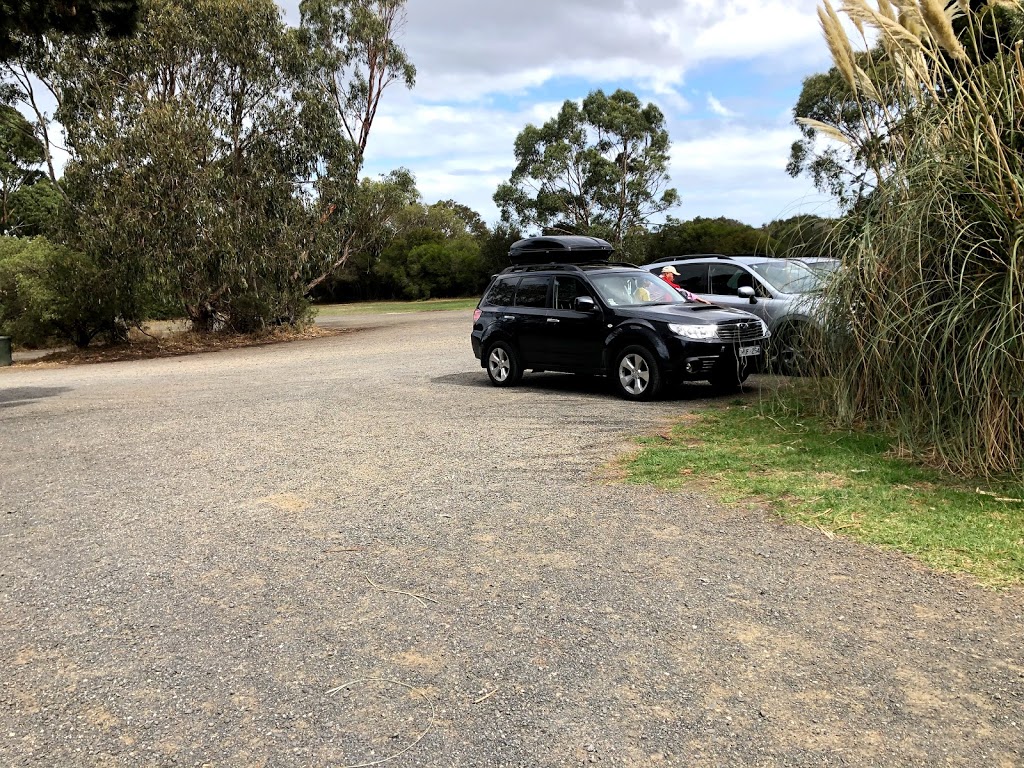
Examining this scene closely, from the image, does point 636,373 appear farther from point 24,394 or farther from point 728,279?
point 24,394

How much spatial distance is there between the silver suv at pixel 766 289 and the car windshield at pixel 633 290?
1012 millimetres

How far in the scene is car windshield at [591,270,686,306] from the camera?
432 inches

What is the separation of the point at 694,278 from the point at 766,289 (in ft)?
4.40

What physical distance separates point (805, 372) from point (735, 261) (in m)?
5.19

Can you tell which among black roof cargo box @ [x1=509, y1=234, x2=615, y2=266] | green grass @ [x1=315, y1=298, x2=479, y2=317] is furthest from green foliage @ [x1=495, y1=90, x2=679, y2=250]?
black roof cargo box @ [x1=509, y1=234, x2=615, y2=266]

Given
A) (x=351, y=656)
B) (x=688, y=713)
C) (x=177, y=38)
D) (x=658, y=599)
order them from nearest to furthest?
(x=688, y=713), (x=351, y=656), (x=658, y=599), (x=177, y=38)

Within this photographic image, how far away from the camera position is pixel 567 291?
37.2 feet

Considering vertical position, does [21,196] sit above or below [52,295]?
above

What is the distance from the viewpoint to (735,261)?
502 inches

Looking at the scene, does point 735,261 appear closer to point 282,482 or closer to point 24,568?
point 282,482

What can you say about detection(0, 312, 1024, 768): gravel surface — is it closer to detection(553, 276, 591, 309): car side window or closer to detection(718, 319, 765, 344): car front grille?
detection(718, 319, 765, 344): car front grille

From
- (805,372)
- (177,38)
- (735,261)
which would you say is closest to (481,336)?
(735,261)

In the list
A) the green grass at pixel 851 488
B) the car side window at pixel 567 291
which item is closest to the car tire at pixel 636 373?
the car side window at pixel 567 291

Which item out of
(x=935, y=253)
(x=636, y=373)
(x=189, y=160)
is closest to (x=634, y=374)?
(x=636, y=373)
